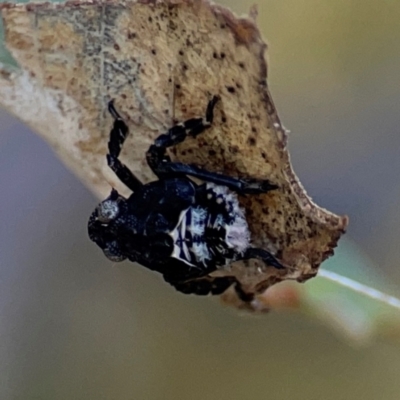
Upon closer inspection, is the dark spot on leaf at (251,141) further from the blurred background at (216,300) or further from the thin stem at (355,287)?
the blurred background at (216,300)

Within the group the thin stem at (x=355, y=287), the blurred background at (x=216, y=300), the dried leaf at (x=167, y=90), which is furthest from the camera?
the blurred background at (x=216, y=300)

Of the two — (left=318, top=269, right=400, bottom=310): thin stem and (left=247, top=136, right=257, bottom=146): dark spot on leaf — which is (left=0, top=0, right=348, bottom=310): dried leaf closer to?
(left=247, top=136, right=257, bottom=146): dark spot on leaf

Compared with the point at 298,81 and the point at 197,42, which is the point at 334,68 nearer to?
the point at 298,81

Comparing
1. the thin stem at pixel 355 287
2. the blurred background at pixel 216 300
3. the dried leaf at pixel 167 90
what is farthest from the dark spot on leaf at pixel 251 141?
the blurred background at pixel 216 300

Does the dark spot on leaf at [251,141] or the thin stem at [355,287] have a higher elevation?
the dark spot on leaf at [251,141]

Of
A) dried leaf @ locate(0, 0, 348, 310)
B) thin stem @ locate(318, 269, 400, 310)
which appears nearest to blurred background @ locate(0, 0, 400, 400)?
thin stem @ locate(318, 269, 400, 310)

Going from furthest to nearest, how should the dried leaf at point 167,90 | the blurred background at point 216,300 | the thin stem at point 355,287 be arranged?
the blurred background at point 216,300 → the thin stem at point 355,287 → the dried leaf at point 167,90
